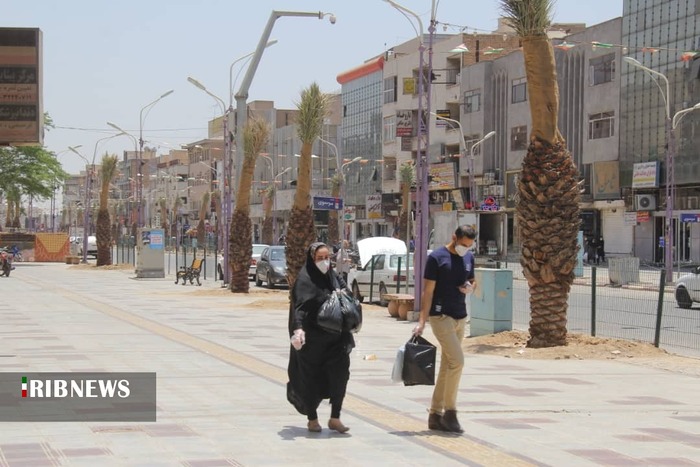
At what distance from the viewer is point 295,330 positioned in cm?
930

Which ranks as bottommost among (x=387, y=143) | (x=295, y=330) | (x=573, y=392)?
(x=573, y=392)

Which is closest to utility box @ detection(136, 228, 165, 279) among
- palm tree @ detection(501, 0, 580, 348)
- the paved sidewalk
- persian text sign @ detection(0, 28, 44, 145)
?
the paved sidewalk

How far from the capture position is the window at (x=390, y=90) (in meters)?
83.1

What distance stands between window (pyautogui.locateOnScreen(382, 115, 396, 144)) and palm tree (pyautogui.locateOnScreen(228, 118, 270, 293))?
46782mm

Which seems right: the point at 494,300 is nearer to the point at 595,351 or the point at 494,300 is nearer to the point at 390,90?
the point at 595,351

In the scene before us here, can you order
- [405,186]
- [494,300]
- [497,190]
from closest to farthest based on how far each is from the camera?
1. [494,300]
2. [497,190]
3. [405,186]

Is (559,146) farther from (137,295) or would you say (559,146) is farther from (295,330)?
(137,295)

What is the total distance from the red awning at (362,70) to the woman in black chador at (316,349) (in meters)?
77.7

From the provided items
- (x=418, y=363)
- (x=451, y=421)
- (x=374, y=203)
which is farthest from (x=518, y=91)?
(x=451, y=421)

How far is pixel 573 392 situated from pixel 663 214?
4476 centimetres

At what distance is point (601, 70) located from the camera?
60219 millimetres

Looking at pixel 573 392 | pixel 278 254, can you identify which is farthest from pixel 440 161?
pixel 573 392

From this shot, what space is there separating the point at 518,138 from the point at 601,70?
314 inches

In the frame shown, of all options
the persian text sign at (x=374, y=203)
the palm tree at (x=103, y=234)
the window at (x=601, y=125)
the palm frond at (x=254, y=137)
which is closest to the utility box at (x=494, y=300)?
the palm frond at (x=254, y=137)
